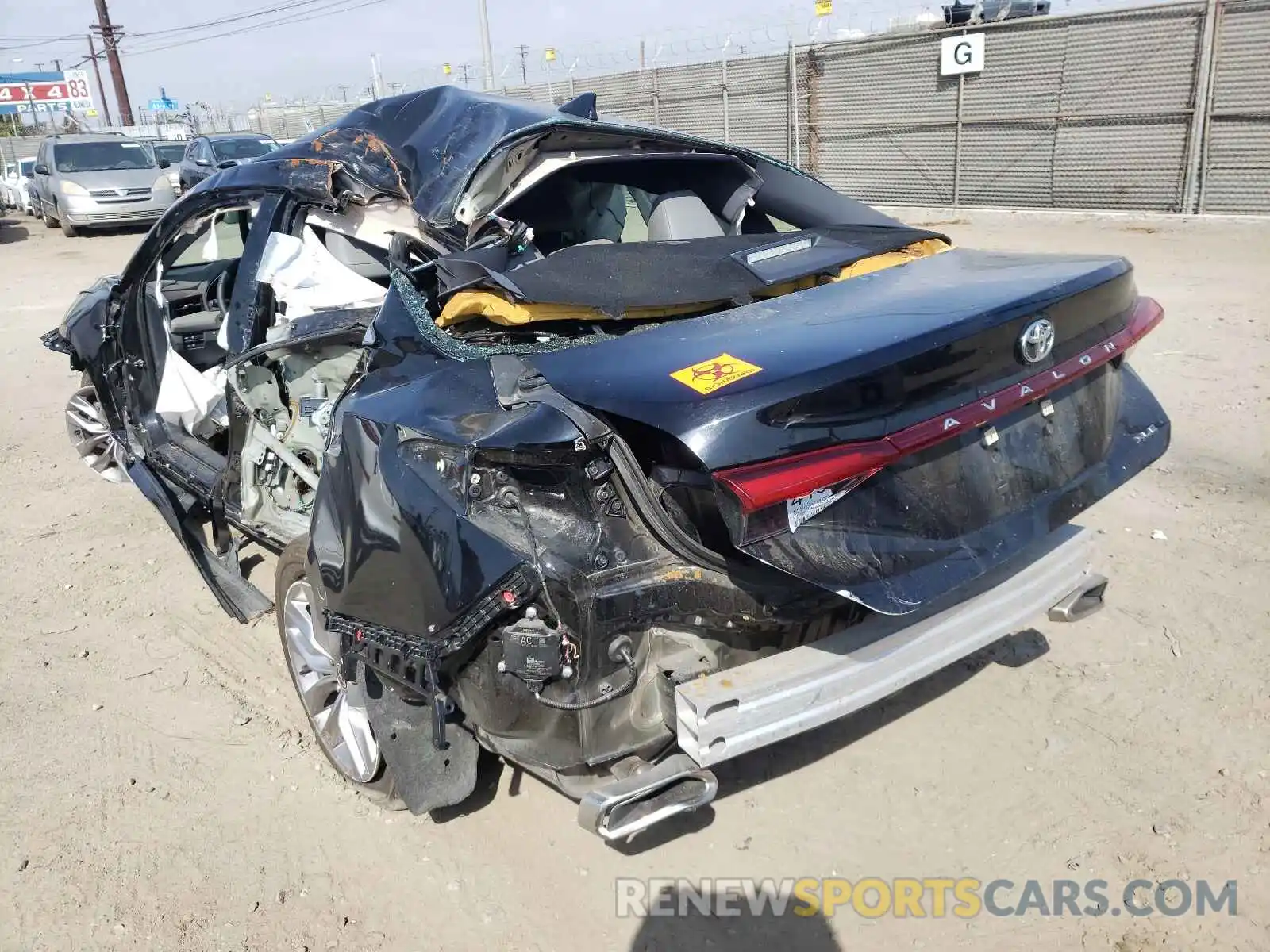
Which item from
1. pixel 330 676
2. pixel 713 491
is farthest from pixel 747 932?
pixel 330 676

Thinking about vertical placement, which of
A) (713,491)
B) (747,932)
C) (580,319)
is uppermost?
(580,319)

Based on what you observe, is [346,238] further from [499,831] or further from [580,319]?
[499,831]

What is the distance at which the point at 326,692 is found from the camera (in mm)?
3125

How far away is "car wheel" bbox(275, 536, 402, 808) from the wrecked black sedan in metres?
0.01

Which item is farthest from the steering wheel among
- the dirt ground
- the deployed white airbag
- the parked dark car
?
the parked dark car

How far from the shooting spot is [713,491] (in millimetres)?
2082

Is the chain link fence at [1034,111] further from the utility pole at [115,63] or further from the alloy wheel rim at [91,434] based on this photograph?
the utility pole at [115,63]

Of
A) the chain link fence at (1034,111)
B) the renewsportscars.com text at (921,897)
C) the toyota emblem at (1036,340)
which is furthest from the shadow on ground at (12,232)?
the toyota emblem at (1036,340)

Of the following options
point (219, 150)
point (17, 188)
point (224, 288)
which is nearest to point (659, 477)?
point (224, 288)

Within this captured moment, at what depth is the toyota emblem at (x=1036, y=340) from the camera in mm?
2332

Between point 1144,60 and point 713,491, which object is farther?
point 1144,60

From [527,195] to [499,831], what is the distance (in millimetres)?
2202

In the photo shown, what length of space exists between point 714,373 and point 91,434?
17.4ft

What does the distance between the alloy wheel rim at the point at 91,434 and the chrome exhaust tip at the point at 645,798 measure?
4.80 metres
